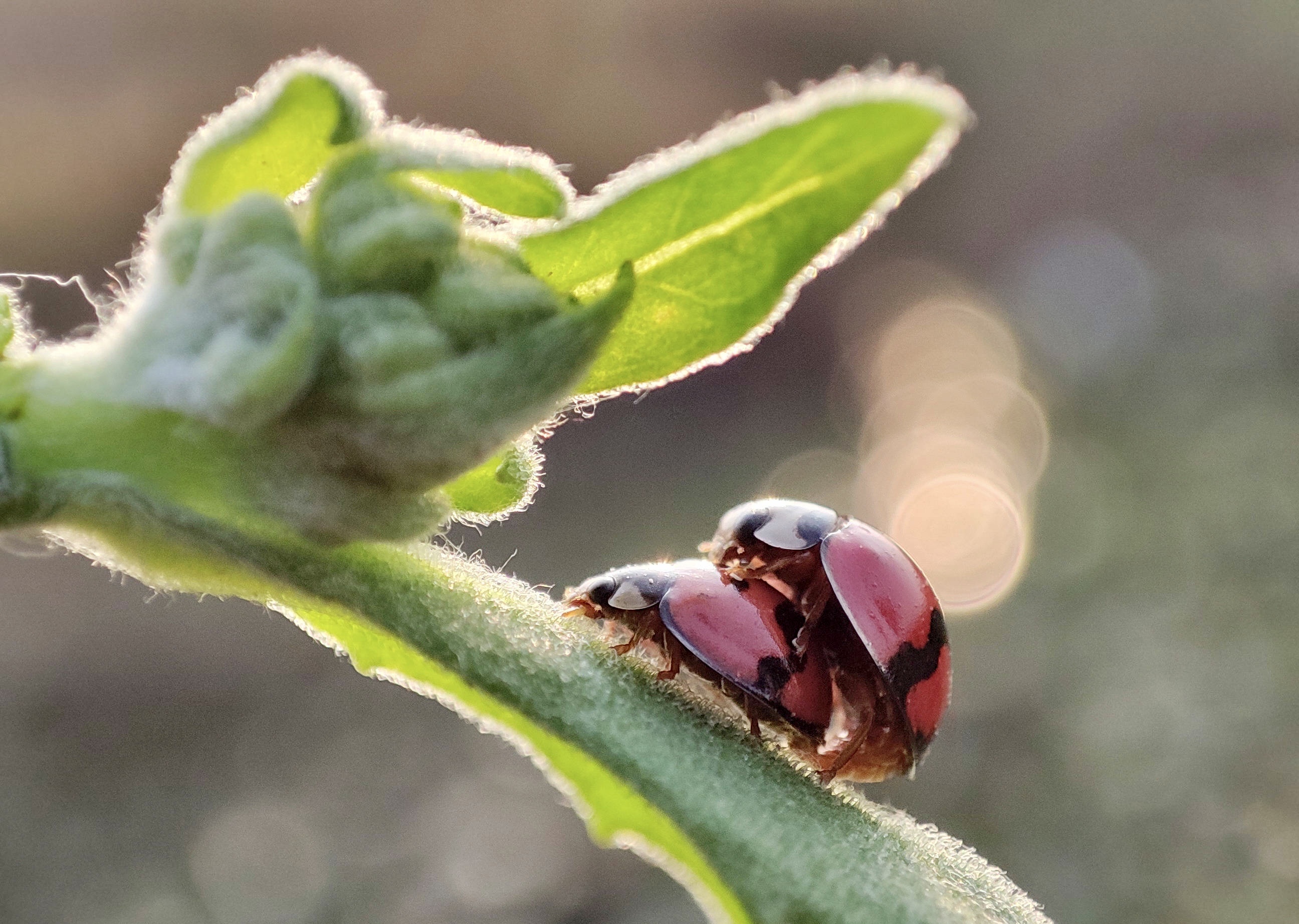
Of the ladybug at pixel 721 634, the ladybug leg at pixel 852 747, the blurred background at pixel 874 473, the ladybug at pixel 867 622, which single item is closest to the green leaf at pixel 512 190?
the ladybug at pixel 721 634

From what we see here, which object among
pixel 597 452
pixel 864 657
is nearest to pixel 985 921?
pixel 864 657

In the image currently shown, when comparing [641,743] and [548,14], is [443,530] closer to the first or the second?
[641,743]

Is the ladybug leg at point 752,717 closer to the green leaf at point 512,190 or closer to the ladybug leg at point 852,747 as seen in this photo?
the ladybug leg at point 852,747

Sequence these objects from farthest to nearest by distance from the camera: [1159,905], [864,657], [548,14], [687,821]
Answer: [548,14] → [1159,905] → [864,657] → [687,821]

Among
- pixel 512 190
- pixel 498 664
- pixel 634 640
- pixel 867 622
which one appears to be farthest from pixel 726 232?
pixel 867 622

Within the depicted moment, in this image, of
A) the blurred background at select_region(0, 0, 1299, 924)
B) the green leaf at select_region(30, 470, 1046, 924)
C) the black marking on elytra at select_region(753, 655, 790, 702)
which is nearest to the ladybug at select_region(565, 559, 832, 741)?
the black marking on elytra at select_region(753, 655, 790, 702)

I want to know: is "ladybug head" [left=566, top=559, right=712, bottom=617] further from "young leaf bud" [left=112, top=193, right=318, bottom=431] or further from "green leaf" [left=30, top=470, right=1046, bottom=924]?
"young leaf bud" [left=112, top=193, right=318, bottom=431]
